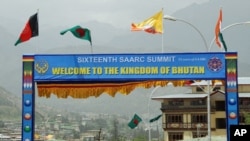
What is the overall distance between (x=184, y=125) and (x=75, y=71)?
1751 inches

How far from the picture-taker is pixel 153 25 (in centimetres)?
2436

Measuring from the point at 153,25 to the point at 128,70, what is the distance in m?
5.18

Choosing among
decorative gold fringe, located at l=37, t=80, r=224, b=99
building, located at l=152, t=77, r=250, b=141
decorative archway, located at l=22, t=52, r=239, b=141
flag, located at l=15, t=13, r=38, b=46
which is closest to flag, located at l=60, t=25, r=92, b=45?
flag, located at l=15, t=13, r=38, b=46

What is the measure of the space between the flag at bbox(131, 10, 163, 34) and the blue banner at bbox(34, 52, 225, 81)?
445cm

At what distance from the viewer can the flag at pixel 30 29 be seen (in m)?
21.8

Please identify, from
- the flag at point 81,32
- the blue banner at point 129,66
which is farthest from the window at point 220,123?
the blue banner at point 129,66

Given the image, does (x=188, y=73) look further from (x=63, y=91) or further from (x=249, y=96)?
(x=249, y=96)

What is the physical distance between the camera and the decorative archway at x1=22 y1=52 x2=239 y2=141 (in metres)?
19.6

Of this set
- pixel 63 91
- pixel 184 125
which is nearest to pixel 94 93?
pixel 63 91


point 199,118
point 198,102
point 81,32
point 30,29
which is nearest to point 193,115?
point 199,118

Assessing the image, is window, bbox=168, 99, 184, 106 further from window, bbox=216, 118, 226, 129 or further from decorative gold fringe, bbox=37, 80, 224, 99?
decorative gold fringe, bbox=37, 80, 224, 99

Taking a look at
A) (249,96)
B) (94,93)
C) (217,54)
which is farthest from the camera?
(249,96)

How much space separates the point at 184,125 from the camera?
206 ft

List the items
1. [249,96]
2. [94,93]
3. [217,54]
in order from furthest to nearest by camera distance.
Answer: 1. [249,96]
2. [94,93]
3. [217,54]
